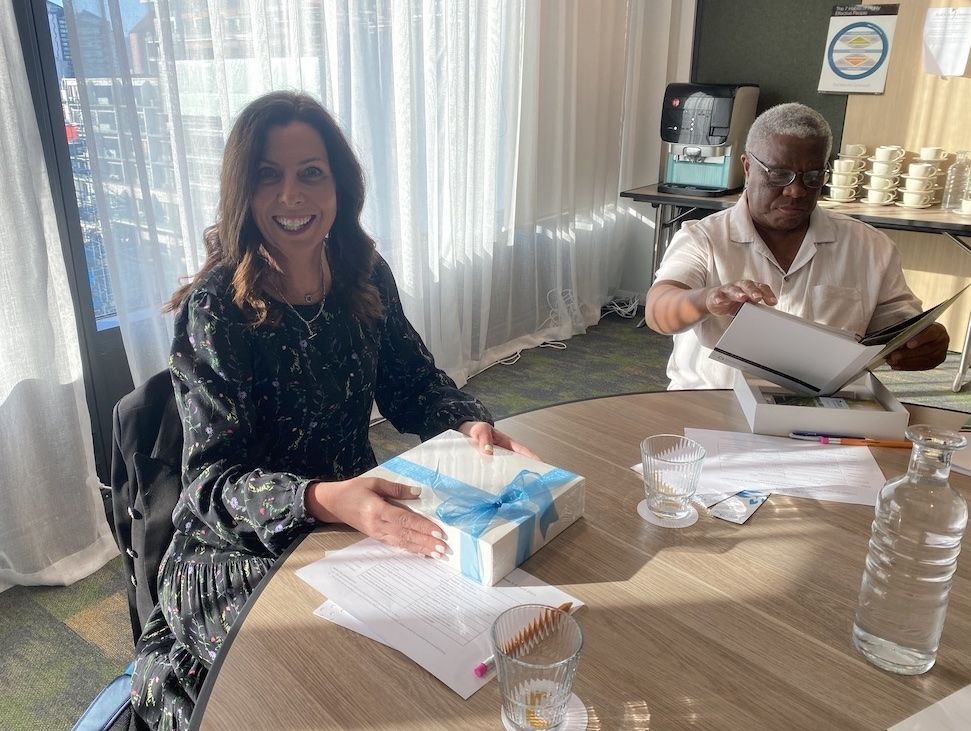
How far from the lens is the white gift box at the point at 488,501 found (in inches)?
38.1

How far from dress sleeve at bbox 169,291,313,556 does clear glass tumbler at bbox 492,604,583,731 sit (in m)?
0.42

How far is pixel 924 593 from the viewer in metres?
0.82

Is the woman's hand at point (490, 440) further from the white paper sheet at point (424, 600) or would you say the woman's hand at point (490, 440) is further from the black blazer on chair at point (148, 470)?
the black blazer on chair at point (148, 470)

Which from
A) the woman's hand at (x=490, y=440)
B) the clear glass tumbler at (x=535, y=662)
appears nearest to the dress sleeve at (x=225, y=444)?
the woman's hand at (x=490, y=440)

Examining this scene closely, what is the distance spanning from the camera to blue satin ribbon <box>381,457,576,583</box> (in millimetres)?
976

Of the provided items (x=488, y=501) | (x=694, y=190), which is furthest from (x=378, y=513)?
(x=694, y=190)

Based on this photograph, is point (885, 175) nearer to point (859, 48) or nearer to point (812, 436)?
point (859, 48)

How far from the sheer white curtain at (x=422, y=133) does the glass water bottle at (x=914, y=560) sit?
2050 millimetres

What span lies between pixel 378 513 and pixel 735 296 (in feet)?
2.86

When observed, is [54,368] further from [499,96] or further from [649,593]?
[499,96]

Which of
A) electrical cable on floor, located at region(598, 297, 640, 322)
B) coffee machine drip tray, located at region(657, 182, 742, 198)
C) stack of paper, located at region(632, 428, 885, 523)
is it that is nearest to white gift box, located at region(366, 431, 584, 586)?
stack of paper, located at region(632, 428, 885, 523)

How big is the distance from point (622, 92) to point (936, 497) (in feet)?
13.1

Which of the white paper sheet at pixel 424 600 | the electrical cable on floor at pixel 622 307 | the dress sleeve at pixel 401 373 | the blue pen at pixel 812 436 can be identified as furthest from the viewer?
the electrical cable on floor at pixel 622 307

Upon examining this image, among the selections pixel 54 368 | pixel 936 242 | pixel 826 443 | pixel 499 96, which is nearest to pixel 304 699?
pixel 826 443
